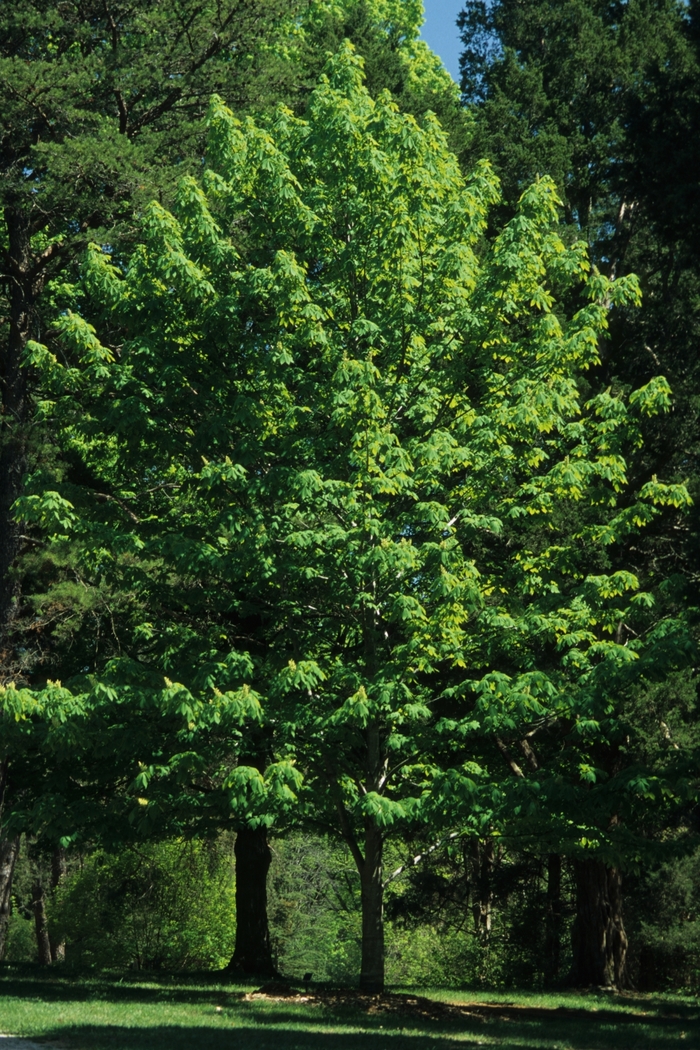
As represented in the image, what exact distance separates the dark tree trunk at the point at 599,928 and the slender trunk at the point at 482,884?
319 centimetres

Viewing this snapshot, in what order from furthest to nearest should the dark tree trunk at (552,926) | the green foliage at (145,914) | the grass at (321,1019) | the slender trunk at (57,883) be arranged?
the slender trunk at (57,883) → the green foliage at (145,914) → the dark tree trunk at (552,926) → the grass at (321,1019)

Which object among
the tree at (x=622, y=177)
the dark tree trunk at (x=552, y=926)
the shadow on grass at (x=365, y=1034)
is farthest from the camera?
the dark tree trunk at (x=552, y=926)

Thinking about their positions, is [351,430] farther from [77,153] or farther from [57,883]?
[57,883]

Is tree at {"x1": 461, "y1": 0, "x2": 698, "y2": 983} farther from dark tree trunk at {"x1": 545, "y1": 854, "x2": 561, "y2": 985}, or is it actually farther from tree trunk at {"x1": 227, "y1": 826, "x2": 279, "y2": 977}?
tree trunk at {"x1": 227, "y1": 826, "x2": 279, "y2": 977}

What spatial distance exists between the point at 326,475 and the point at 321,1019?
5.83m

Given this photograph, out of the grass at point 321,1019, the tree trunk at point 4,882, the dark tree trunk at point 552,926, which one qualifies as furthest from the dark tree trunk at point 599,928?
the tree trunk at point 4,882

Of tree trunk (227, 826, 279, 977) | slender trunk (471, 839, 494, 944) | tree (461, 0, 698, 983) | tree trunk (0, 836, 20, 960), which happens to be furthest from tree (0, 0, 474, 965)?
slender trunk (471, 839, 494, 944)

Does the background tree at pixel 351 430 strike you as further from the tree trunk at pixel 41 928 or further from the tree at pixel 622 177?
the tree trunk at pixel 41 928

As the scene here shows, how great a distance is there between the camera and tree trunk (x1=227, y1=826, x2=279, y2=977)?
18.5m

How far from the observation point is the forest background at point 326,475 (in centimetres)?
1194

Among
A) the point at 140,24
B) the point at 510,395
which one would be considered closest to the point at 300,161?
the point at 510,395

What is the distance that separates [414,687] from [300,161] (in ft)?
21.4

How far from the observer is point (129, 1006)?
507 inches

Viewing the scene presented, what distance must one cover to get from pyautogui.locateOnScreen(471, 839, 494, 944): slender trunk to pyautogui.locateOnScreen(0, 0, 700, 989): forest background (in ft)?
15.1
